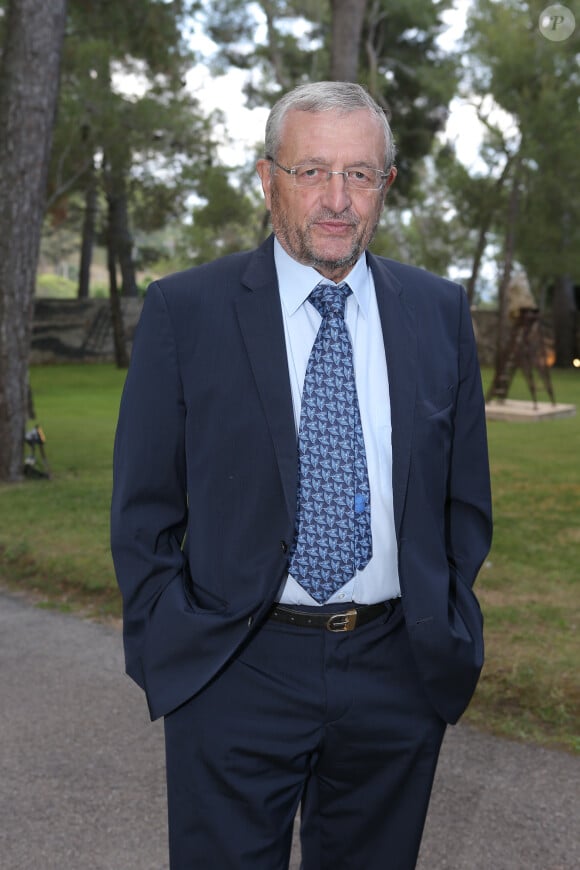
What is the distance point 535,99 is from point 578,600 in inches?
953

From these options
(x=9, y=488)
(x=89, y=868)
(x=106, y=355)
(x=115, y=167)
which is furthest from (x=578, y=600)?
(x=106, y=355)

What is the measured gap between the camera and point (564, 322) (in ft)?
116

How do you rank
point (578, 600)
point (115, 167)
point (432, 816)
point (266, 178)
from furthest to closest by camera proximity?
point (115, 167), point (578, 600), point (432, 816), point (266, 178)

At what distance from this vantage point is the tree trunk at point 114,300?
98.6 ft

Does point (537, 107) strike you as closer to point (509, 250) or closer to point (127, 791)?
point (509, 250)

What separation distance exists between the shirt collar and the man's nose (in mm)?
163

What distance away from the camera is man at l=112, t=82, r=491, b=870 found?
91.1 inches

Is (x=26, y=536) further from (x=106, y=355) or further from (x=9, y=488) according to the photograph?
(x=106, y=355)

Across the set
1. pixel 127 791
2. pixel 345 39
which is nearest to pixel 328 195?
pixel 127 791

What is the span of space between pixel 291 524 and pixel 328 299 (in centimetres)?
54

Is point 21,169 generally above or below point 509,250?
below

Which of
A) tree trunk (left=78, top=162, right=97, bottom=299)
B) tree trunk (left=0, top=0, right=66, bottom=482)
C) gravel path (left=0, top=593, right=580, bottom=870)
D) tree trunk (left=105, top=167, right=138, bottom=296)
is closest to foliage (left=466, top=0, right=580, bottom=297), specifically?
tree trunk (left=105, top=167, right=138, bottom=296)

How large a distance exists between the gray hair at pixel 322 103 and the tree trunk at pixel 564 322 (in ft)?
111

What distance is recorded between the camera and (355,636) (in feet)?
7.73
